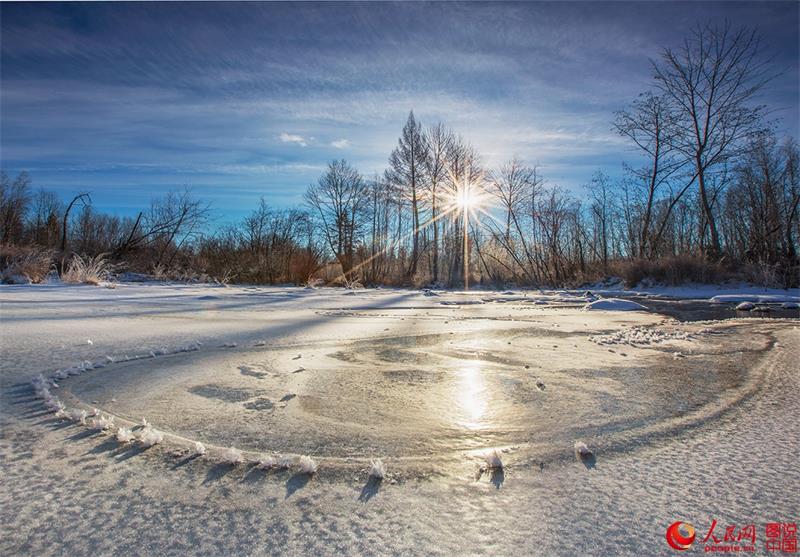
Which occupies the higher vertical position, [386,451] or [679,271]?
[679,271]

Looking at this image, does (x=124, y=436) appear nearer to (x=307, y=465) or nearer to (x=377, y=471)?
(x=307, y=465)

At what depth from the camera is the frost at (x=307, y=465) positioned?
839 mm

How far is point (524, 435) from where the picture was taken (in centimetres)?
106

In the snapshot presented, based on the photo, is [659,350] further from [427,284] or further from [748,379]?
[427,284]

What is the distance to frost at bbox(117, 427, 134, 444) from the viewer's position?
985mm

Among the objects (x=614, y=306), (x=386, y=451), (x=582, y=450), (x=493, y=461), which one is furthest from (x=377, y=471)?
(x=614, y=306)

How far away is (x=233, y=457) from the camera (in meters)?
0.89

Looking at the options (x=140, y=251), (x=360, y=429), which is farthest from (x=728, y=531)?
(x=140, y=251)

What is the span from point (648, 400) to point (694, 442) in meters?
0.37

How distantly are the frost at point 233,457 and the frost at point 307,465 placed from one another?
5.0 inches

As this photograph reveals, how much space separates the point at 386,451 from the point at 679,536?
0.55 metres

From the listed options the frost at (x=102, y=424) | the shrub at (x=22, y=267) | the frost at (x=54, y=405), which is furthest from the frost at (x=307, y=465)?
the shrub at (x=22, y=267)

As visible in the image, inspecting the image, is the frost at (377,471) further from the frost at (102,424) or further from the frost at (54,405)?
the frost at (54,405)

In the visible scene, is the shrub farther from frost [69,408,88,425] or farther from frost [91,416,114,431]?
frost [91,416,114,431]
